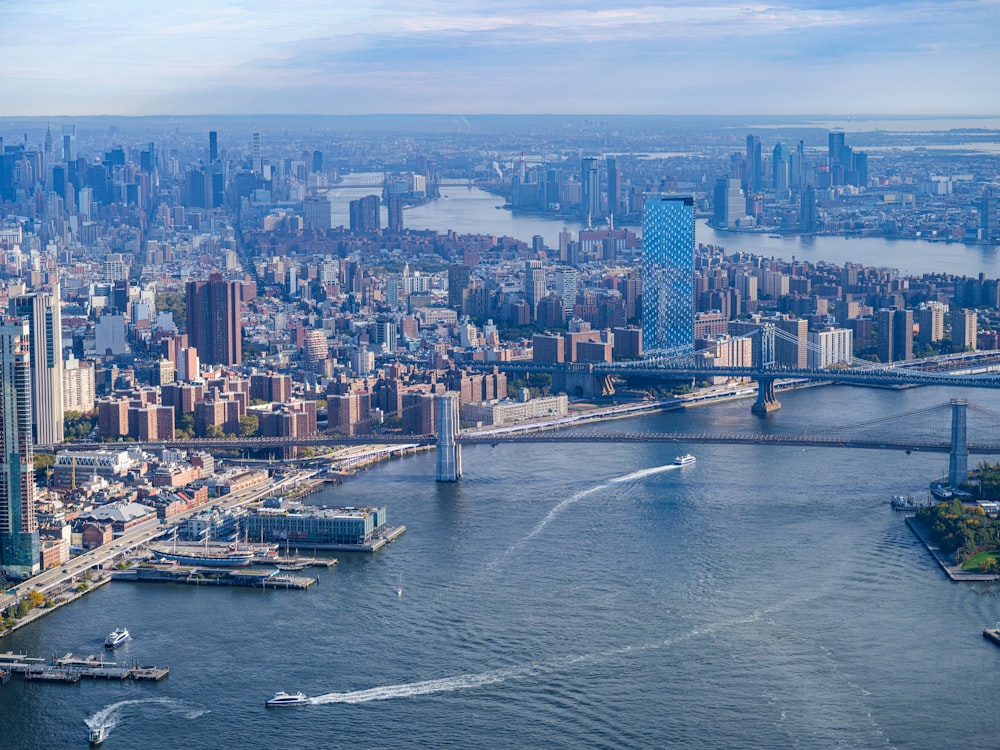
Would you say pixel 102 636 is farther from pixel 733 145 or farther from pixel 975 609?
pixel 733 145

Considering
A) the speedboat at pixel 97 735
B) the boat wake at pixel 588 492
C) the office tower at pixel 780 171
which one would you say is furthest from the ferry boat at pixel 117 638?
the office tower at pixel 780 171

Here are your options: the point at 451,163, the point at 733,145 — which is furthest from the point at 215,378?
the point at 733,145

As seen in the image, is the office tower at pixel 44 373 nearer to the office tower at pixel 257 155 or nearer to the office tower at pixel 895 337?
the office tower at pixel 895 337

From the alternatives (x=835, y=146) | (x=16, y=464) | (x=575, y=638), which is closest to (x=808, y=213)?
(x=835, y=146)

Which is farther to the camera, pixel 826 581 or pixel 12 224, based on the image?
pixel 12 224

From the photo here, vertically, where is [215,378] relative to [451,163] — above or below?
below

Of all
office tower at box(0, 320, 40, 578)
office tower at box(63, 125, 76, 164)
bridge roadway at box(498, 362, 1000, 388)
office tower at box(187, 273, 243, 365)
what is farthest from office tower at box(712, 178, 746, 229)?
office tower at box(0, 320, 40, 578)

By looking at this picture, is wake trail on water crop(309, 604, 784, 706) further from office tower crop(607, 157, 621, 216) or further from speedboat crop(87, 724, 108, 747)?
office tower crop(607, 157, 621, 216)
